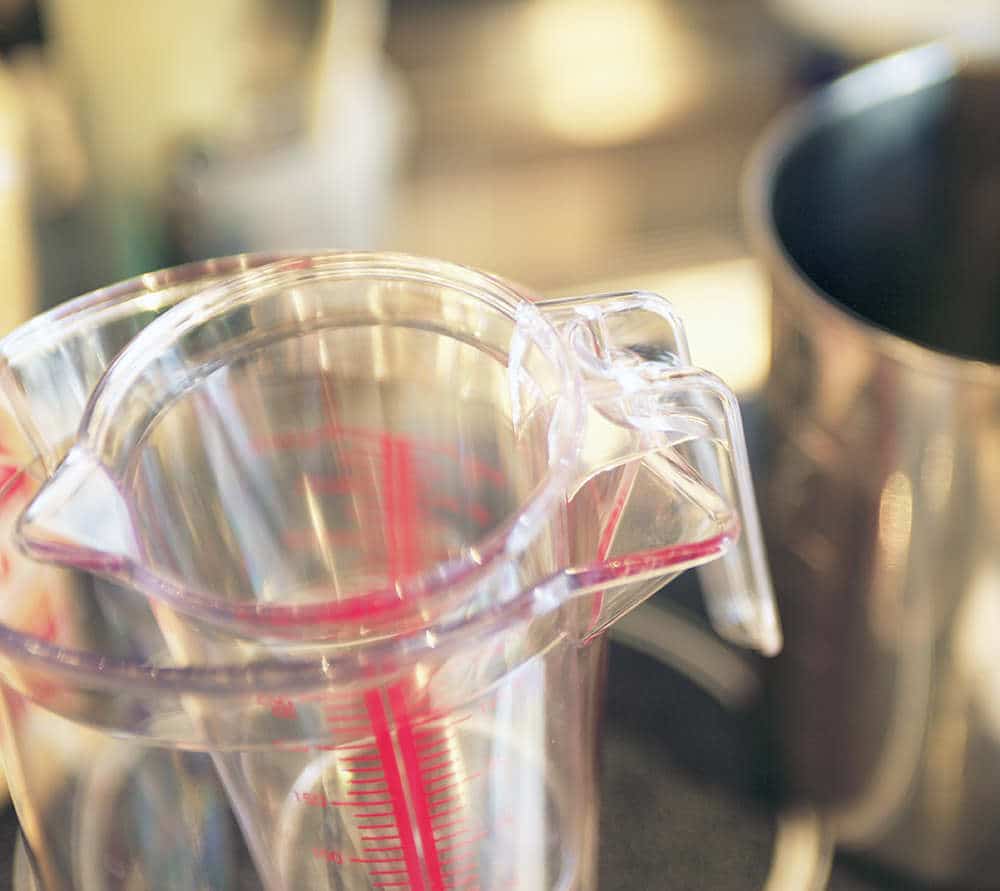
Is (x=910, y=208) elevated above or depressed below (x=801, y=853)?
above

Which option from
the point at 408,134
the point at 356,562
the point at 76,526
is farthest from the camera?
the point at 408,134

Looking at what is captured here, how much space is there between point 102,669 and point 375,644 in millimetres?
66

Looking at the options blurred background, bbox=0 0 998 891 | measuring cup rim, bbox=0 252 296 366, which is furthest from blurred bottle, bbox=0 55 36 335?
measuring cup rim, bbox=0 252 296 366

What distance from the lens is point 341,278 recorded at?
1.33 ft

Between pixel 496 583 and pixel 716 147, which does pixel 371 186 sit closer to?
pixel 716 147

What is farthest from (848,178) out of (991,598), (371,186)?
(371,186)

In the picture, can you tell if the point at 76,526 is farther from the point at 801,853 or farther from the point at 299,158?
the point at 299,158

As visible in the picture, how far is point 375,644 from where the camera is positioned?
1.06 ft

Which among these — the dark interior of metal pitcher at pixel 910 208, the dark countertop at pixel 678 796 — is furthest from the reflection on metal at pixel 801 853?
the dark interior of metal pitcher at pixel 910 208

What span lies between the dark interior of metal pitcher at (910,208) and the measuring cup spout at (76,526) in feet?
A: 1.16

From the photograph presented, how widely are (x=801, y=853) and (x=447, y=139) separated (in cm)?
60

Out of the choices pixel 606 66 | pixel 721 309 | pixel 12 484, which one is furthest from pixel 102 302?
pixel 606 66

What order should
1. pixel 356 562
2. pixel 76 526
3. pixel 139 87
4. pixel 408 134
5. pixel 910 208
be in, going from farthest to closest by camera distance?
1. pixel 408 134
2. pixel 139 87
3. pixel 910 208
4. pixel 356 562
5. pixel 76 526

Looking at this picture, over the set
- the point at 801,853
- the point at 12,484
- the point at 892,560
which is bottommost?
the point at 801,853
